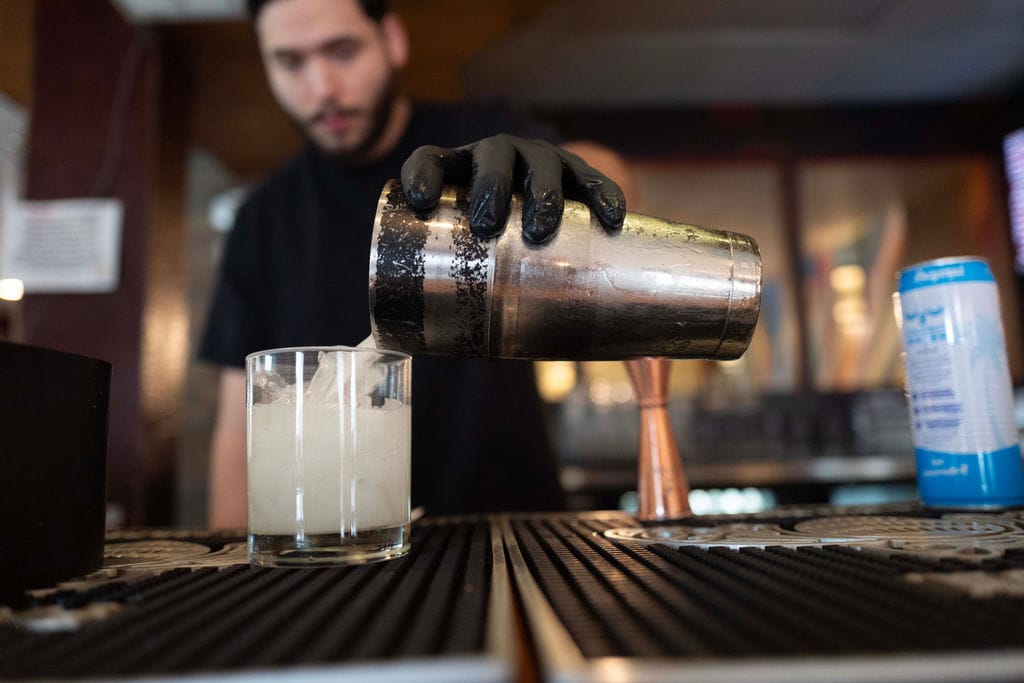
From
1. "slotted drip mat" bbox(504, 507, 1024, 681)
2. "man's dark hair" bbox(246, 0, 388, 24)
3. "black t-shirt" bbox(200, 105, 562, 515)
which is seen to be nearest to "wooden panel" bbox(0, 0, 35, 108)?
"man's dark hair" bbox(246, 0, 388, 24)

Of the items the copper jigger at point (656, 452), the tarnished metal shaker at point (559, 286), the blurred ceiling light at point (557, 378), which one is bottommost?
the copper jigger at point (656, 452)

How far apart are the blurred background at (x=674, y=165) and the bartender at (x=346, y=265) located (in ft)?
2.81

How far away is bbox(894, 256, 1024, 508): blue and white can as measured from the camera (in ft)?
2.49

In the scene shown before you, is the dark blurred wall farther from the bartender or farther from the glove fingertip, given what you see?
the glove fingertip

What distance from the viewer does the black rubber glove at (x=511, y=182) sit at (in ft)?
1.97

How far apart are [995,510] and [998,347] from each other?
0.17 meters

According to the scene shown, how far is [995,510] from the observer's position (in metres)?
0.75

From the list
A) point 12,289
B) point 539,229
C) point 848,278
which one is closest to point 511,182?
point 539,229

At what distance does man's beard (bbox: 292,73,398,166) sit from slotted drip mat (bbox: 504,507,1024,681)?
40.9 inches

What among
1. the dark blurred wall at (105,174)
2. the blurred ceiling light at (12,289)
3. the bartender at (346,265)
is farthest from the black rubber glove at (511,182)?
the blurred ceiling light at (12,289)

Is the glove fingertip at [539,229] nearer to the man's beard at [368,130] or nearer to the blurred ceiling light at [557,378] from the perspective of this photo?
the man's beard at [368,130]

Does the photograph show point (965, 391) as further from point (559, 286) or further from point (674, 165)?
point (674, 165)

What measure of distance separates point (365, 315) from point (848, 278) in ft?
9.91

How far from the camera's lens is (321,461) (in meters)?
0.55
